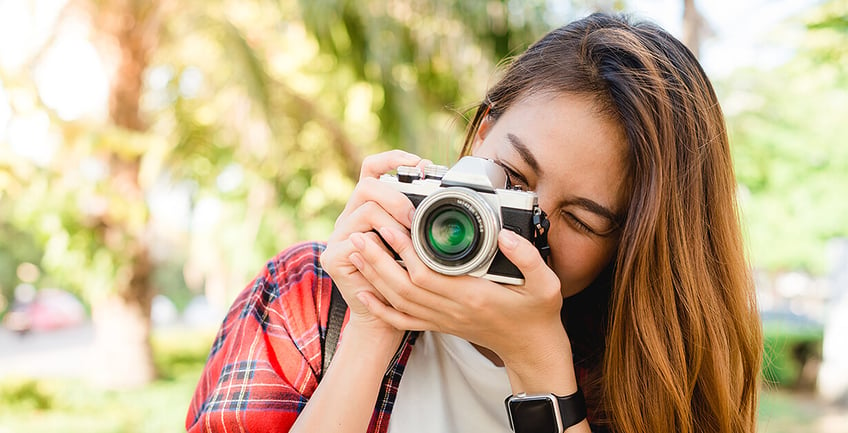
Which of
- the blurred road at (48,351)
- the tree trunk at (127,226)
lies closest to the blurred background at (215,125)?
the tree trunk at (127,226)

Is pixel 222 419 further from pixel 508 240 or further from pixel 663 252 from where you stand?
pixel 663 252

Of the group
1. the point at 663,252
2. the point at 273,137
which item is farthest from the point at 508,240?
the point at 273,137

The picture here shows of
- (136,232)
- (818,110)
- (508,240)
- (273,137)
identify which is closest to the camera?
(508,240)

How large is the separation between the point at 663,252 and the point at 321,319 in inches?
26.5

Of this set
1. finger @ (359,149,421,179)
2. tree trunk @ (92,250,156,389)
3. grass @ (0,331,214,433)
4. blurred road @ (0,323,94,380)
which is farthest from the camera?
blurred road @ (0,323,94,380)

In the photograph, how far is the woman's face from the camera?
1314 mm

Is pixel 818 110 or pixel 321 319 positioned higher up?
pixel 818 110

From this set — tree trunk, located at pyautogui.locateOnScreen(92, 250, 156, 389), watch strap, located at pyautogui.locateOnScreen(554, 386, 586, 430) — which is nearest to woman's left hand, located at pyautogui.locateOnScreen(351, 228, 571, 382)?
watch strap, located at pyautogui.locateOnScreen(554, 386, 586, 430)

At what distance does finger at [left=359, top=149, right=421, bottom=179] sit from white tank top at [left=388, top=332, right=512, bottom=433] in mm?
350

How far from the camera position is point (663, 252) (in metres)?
1.38

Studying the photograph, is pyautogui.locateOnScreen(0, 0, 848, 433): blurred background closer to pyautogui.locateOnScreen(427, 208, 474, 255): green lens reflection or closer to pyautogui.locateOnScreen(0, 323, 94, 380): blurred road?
pyautogui.locateOnScreen(427, 208, 474, 255): green lens reflection

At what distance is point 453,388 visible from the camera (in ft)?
4.55

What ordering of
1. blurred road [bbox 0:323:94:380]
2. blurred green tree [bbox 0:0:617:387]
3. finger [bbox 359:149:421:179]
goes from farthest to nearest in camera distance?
1. blurred road [bbox 0:323:94:380]
2. blurred green tree [bbox 0:0:617:387]
3. finger [bbox 359:149:421:179]

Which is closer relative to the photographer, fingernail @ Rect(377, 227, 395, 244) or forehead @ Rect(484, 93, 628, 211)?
fingernail @ Rect(377, 227, 395, 244)
